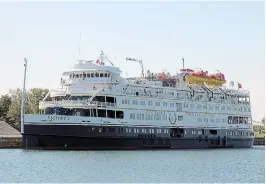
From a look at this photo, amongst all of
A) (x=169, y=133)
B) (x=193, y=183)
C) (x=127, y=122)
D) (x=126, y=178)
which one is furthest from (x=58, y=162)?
(x=169, y=133)

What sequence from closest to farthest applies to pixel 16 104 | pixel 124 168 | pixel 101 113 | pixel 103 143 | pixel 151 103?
pixel 124 168 < pixel 103 143 < pixel 101 113 < pixel 151 103 < pixel 16 104

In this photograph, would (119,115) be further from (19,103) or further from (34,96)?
(34,96)

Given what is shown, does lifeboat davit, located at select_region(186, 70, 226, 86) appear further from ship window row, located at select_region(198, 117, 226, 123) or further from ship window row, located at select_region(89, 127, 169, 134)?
ship window row, located at select_region(89, 127, 169, 134)

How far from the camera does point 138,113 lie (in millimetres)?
56062

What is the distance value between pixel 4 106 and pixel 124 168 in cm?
5726

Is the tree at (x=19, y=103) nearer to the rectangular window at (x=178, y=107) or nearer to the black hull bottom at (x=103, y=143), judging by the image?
the rectangular window at (x=178, y=107)

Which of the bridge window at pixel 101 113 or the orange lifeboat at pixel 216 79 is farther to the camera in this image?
the orange lifeboat at pixel 216 79

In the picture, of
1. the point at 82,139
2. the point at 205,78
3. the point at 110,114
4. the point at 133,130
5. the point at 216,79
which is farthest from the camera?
the point at 216,79

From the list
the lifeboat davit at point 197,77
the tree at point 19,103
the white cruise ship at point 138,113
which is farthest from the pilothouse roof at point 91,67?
the tree at point 19,103

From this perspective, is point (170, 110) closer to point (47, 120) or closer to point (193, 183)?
point (47, 120)

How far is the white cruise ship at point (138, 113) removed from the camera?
50219 mm

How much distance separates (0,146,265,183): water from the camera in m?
32.2

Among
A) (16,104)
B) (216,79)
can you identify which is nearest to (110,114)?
(216,79)

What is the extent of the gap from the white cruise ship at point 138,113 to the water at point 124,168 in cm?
285
